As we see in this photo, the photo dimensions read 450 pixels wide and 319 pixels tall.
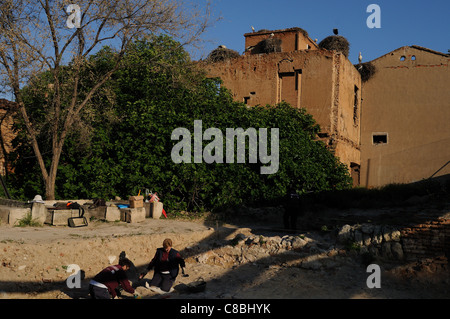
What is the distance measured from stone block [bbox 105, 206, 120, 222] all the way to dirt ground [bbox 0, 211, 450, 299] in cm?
27

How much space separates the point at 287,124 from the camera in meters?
15.8

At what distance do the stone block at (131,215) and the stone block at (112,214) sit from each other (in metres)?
0.14

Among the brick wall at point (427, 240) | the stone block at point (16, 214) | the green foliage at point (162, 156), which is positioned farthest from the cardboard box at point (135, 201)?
the brick wall at point (427, 240)

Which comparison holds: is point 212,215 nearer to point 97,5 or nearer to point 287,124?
point 287,124

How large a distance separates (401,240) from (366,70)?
43.6ft

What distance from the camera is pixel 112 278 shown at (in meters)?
7.27

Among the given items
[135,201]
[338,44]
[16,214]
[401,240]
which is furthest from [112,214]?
[338,44]

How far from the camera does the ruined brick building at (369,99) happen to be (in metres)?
18.1

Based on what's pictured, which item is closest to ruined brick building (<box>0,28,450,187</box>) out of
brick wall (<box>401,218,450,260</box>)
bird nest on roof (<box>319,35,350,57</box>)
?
bird nest on roof (<box>319,35,350,57</box>)

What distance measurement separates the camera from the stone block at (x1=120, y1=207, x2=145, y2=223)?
1186cm

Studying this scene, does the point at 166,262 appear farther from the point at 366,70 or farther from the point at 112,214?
the point at 366,70
